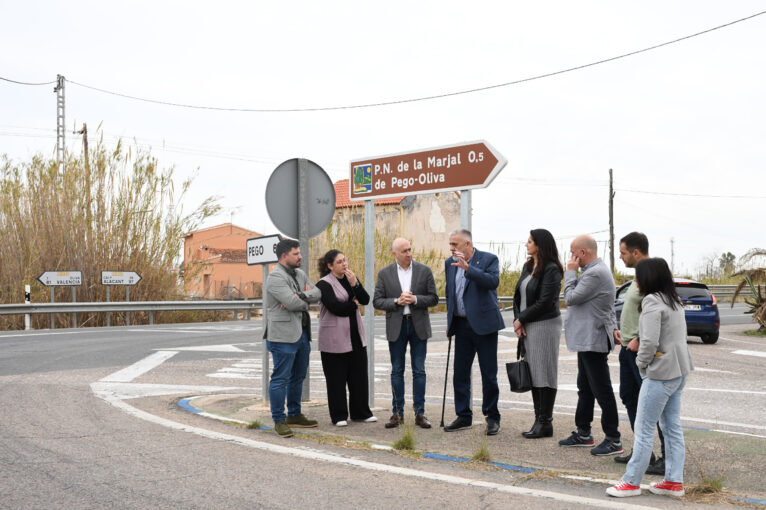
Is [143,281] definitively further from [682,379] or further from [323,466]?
[682,379]

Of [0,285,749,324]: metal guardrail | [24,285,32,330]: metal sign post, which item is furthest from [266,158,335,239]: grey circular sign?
[24,285,32,330]: metal sign post

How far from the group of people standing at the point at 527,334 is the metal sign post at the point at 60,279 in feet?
47.6

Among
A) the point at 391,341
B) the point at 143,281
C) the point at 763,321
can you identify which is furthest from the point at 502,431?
the point at 143,281

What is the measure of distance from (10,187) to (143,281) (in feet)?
14.9

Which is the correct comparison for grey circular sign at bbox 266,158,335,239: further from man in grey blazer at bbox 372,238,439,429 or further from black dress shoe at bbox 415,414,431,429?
black dress shoe at bbox 415,414,431,429

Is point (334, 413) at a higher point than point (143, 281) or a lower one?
lower

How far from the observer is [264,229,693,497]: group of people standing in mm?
5176

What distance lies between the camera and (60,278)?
810 inches

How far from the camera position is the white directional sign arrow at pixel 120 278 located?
21.1 m

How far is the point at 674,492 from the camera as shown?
504 centimetres

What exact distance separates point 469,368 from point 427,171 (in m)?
2.21

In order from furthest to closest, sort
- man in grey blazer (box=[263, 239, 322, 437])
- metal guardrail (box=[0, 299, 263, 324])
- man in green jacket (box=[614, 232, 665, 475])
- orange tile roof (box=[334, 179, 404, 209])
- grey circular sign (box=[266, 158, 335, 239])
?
orange tile roof (box=[334, 179, 404, 209]) → metal guardrail (box=[0, 299, 263, 324]) → grey circular sign (box=[266, 158, 335, 239]) → man in grey blazer (box=[263, 239, 322, 437]) → man in green jacket (box=[614, 232, 665, 475])

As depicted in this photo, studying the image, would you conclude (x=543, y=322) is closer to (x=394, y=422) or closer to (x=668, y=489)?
(x=394, y=422)

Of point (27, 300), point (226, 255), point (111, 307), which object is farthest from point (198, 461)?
point (226, 255)
